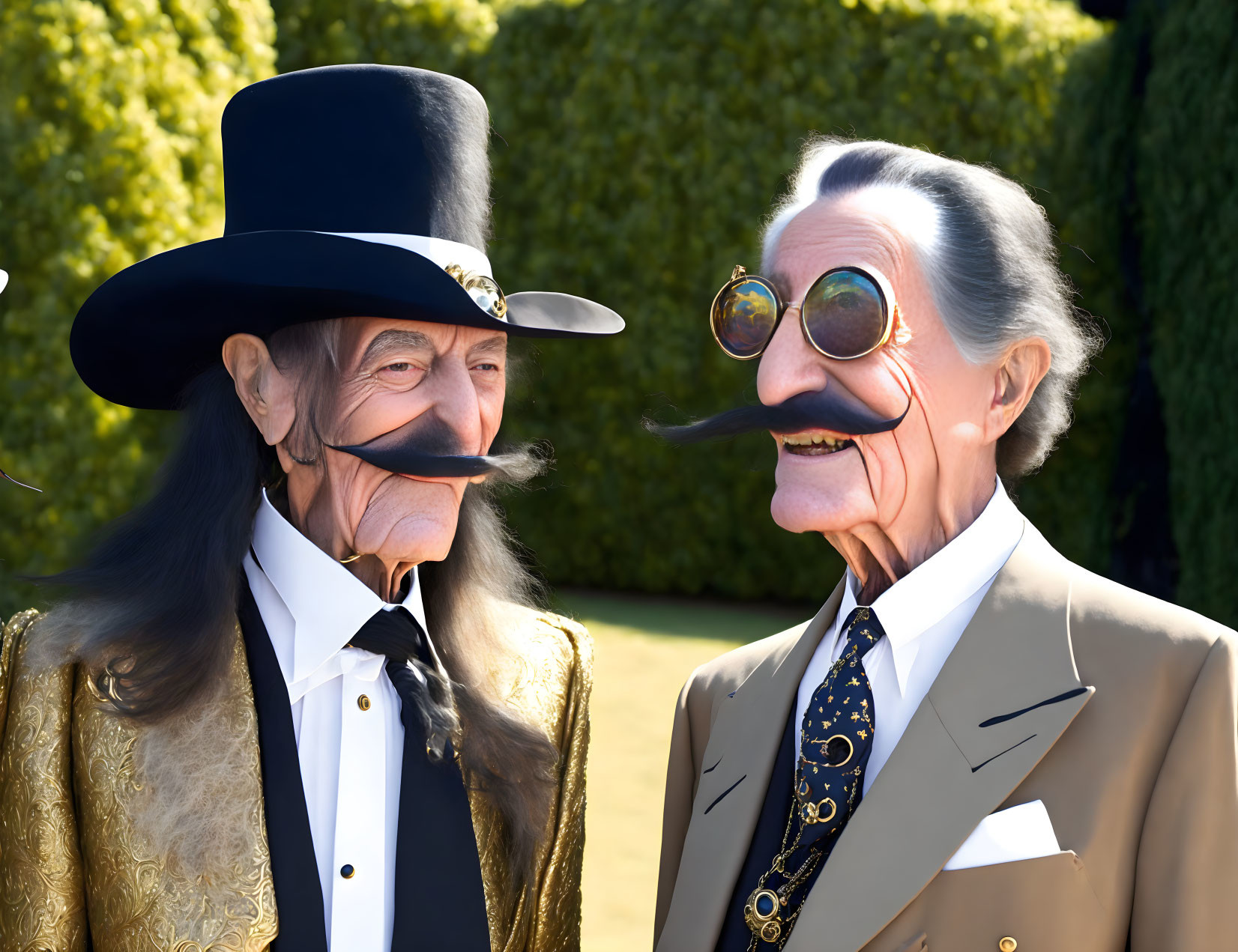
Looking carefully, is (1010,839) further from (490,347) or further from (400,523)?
(490,347)

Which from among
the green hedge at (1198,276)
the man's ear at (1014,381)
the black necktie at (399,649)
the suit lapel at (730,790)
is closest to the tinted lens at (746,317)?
the man's ear at (1014,381)

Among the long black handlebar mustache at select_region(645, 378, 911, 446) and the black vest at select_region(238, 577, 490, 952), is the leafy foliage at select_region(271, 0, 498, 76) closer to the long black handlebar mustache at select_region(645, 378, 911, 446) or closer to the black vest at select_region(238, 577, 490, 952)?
the black vest at select_region(238, 577, 490, 952)

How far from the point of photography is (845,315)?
196 cm

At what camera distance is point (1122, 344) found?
814cm

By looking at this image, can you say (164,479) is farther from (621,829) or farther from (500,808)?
(621,829)

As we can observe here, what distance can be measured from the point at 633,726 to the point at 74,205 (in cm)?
355

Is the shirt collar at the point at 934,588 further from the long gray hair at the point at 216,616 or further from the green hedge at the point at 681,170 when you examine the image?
the green hedge at the point at 681,170

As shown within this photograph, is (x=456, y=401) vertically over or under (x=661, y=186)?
over

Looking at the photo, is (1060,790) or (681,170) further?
(681,170)

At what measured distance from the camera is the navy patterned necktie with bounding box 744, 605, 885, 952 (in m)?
1.91

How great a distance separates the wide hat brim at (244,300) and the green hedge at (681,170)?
19.5 feet

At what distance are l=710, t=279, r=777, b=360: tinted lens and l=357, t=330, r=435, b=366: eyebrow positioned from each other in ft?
1.77

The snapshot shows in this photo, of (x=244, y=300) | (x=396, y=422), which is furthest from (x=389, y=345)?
(x=244, y=300)

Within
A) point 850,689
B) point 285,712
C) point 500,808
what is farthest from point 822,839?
point 285,712
